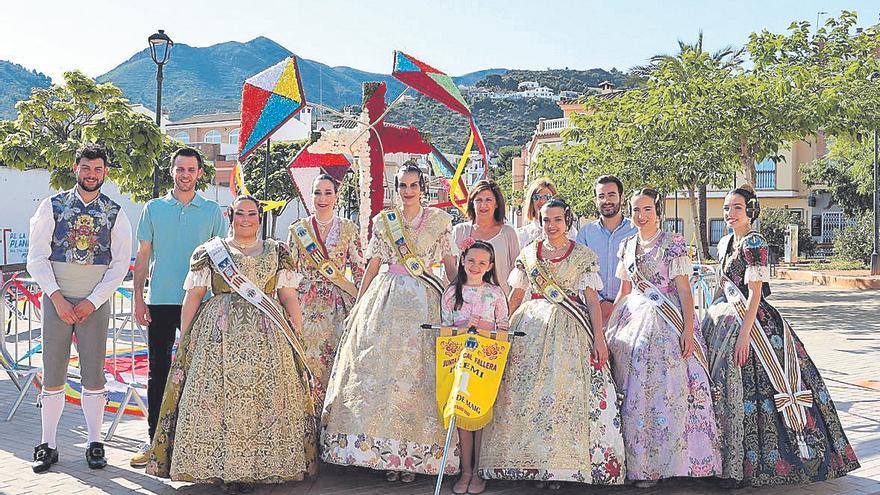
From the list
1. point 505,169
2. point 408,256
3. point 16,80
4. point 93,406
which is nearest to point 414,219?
point 408,256

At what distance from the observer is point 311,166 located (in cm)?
741

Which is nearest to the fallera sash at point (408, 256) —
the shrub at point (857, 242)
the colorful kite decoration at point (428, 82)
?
the colorful kite decoration at point (428, 82)

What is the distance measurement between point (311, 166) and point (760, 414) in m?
4.14

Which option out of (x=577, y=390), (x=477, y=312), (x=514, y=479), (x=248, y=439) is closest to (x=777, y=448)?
(x=577, y=390)

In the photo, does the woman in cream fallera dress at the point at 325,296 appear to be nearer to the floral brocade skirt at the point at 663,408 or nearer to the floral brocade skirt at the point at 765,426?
the floral brocade skirt at the point at 663,408

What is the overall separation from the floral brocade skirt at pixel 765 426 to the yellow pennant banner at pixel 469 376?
128 centimetres

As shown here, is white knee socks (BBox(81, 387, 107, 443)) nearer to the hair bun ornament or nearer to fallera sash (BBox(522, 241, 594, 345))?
the hair bun ornament

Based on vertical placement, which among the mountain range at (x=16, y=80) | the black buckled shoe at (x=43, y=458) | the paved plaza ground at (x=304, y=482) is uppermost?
the mountain range at (x=16, y=80)

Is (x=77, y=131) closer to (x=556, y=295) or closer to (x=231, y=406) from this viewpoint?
(x=231, y=406)

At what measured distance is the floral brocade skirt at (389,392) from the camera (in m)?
4.80

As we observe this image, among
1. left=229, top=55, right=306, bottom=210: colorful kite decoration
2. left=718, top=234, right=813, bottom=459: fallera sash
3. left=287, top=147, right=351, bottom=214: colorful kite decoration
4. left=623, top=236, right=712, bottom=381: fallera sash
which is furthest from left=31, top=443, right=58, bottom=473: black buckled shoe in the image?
left=718, top=234, right=813, bottom=459: fallera sash

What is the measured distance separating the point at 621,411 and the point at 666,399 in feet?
0.84

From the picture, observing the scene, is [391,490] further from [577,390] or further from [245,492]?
[577,390]

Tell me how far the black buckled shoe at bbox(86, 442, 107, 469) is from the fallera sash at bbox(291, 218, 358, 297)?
5.60ft
